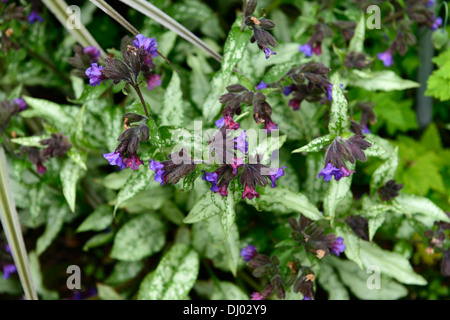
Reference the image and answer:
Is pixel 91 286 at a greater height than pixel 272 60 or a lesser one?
lesser

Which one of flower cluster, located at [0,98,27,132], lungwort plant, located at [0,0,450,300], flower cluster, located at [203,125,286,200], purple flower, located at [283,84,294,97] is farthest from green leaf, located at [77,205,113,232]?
purple flower, located at [283,84,294,97]

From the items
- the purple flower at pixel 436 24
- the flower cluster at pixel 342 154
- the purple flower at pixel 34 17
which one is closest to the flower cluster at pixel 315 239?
the flower cluster at pixel 342 154

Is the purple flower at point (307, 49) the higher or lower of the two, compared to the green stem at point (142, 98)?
higher

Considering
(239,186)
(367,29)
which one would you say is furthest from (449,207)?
(239,186)

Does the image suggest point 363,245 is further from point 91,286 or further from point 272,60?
point 91,286

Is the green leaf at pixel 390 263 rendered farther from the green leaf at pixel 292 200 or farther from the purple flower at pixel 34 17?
the purple flower at pixel 34 17

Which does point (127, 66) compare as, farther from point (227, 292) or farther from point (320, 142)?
point (227, 292)

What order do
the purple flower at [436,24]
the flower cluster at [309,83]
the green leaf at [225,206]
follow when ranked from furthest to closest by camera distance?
the purple flower at [436,24]
the flower cluster at [309,83]
the green leaf at [225,206]
